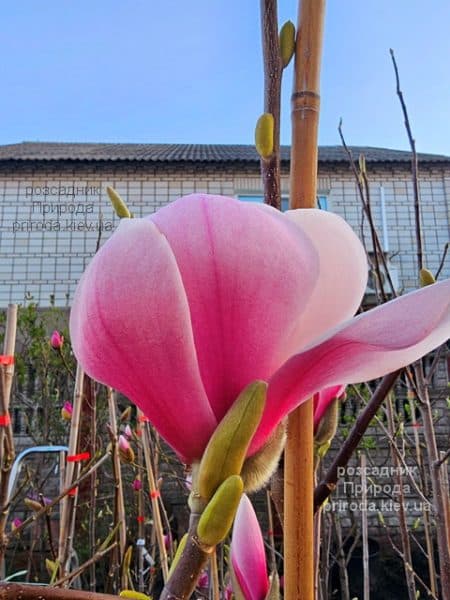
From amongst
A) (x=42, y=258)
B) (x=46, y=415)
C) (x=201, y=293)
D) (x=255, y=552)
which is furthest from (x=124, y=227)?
(x=42, y=258)

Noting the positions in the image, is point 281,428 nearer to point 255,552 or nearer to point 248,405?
point 248,405

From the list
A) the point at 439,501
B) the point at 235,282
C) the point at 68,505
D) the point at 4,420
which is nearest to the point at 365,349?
the point at 235,282

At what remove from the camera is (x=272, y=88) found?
1.11ft

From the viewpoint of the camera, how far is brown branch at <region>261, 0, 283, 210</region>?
323mm

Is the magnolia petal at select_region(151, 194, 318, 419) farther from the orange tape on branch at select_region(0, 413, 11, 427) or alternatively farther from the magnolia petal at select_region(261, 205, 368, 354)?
the orange tape on branch at select_region(0, 413, 11, 427)

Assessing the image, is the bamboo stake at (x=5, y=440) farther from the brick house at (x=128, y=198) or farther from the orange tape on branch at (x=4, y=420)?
the brick house at (x=128, y=198)

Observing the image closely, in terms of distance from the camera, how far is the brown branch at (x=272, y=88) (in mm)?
323

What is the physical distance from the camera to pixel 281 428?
0.80 ft

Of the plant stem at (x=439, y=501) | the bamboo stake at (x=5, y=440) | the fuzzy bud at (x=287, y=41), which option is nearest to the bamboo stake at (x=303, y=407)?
the fuzzy bud at (x=287, y=41)

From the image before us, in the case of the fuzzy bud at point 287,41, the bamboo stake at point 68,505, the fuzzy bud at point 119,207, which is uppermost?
the fuzzy bud at point 287,41

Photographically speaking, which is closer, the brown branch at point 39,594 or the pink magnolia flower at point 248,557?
the brown branch at point 39,594

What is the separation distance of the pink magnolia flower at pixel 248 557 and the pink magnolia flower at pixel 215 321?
0.14m

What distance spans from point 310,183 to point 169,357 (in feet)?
0.44

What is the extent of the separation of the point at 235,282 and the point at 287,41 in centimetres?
17
